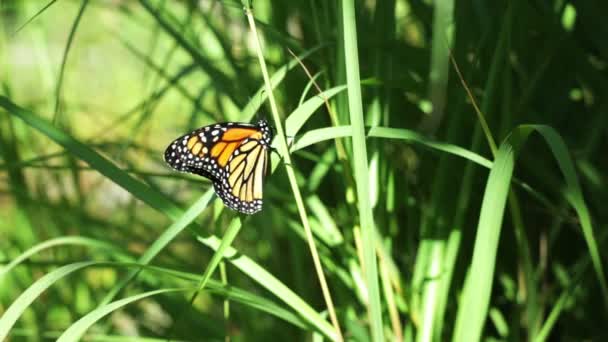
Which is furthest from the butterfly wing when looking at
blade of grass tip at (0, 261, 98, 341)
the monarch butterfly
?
blade of grass tip at (0, 261, 98, 341)

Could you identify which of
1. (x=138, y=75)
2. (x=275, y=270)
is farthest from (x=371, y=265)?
(x=138, y=75)

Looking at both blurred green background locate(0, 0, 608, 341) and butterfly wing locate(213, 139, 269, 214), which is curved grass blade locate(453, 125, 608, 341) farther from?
butterfly wing locate(213, 139, 269, 214)

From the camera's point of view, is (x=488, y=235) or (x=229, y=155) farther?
(x=229, y=155)

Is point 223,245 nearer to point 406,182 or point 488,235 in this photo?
point 488,235

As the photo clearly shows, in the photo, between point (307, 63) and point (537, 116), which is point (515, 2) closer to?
point (537, 116)

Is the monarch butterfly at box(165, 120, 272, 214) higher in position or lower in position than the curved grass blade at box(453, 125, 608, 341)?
higher

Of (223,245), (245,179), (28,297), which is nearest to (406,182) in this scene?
(245,179)
